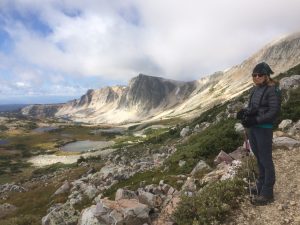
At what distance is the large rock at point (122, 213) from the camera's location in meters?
12.2

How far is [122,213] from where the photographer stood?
12.6 metres

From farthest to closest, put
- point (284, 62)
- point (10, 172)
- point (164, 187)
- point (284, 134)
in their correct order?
point (284, 62), point (10, 172), point (284, 134), point (164, 187)

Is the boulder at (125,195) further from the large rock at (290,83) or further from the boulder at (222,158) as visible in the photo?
the large rock at (290,83)

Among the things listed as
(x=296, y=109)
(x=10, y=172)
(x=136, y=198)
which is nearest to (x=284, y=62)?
(x=10, y=172)

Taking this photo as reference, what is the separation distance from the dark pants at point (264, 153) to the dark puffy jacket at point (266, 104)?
404 mm

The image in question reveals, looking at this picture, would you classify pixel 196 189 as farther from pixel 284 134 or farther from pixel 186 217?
pixel 284 134

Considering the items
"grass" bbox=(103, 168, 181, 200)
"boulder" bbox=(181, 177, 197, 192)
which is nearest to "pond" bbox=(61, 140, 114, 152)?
"grass" bbox=(103, 168, 181, 200)

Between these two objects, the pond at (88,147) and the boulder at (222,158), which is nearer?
the boulder at (222,158)

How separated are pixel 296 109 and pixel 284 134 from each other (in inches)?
151

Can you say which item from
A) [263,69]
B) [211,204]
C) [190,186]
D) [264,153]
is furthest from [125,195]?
[263,69]

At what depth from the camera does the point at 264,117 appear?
10438mm

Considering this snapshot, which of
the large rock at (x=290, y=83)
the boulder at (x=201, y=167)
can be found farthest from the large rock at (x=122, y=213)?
the large rock at (x=290, y=83)

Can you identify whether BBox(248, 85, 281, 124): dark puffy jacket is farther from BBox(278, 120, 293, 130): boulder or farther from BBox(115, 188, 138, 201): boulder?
BBox(278, 120, 293, 130): boulder

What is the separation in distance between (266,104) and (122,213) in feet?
18.5
